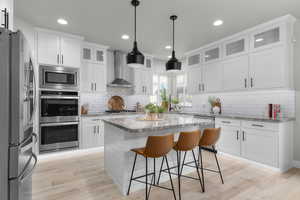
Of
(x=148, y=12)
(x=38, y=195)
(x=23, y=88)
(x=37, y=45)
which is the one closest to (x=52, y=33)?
(x=37, y=45)

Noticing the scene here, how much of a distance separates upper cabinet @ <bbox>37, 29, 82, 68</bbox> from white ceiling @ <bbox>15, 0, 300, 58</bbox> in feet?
0.69

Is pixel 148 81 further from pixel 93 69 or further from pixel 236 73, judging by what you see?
pixel 236 73

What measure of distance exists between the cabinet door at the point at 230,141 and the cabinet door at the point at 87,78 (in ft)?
11.8

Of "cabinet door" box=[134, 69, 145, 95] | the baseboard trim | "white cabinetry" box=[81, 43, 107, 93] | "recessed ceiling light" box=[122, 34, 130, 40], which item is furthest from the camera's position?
"cabinet door" box=[134, 69, 145, 95]

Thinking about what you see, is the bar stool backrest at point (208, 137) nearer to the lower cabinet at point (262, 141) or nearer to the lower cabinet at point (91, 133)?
the lower cabinet at point (262, 141)

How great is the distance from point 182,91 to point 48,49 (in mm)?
4503

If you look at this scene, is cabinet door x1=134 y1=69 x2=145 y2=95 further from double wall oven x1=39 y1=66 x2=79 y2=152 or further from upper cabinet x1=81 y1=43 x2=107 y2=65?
double wall oven x1=39 y1=66 x2=79 y2=152

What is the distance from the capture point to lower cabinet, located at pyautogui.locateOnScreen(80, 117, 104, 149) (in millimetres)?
3896

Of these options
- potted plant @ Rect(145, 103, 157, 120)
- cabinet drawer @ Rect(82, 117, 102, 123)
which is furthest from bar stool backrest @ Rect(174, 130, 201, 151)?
cabinet drawer @ Rect(82, 117, 102, 123)

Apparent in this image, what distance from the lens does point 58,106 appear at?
3564 mm

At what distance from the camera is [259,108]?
3.67 m

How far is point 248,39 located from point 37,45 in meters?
4.70

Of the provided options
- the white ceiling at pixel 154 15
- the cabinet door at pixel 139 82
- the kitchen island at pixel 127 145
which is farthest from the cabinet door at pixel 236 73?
the cabinet door at pixel 139 82

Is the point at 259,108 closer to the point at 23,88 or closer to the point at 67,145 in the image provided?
the point at 23,88
